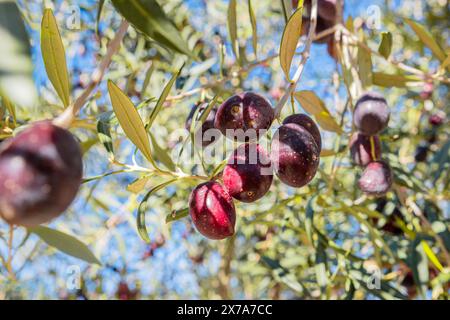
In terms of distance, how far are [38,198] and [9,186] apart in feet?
0.10

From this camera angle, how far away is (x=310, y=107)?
121 cm

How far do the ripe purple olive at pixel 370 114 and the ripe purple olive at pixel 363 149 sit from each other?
0.05 meters

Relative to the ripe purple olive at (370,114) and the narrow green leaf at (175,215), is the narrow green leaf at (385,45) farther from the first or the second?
the narrow green leaf at (175,215)

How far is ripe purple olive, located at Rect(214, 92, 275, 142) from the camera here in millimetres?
835

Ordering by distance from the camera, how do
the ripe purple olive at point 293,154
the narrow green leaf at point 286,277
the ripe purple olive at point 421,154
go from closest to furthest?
1. the ripe purple olive at point 293,154
2. the narrow green leaf at point 286,277
3. the ripe purple olive at point 421,154

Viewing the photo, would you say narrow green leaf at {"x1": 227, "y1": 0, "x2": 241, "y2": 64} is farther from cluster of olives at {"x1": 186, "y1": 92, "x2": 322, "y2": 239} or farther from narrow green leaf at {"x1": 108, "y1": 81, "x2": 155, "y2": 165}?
narrow green leaf at {"x1": 108, "y1": 81, "x2": 155, "y2": 165}

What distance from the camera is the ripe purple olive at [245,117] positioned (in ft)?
2.74

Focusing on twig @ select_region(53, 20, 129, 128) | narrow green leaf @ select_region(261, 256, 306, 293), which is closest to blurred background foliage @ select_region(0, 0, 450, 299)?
narrow green leaf @ select_region(261, 256, 306, 293)

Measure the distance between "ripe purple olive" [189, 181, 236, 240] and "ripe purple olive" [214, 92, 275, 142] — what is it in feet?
0.31

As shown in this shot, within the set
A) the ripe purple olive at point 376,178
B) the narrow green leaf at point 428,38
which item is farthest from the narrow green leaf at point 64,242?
the narrow green leaf at point 428,38

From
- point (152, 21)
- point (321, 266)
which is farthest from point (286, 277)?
point (152, 21)

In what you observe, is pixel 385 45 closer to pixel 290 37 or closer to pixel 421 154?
pixel 290 37

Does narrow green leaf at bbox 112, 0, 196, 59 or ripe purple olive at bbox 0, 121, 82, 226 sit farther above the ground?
narrow green leaf at bbox 112, 0, 196, 59
